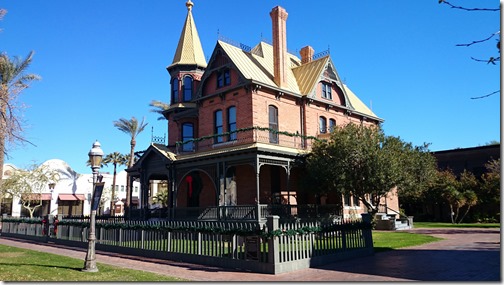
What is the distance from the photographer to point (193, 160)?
23844mm

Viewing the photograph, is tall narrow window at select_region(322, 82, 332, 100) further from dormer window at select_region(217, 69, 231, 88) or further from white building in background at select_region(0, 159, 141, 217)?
white building in background at select_region(0, 159, 141, 217)

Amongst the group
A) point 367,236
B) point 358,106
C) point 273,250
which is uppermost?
point 358,106

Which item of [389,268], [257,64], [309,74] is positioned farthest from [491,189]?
[389,268]

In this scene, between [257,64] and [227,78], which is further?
[257,64]

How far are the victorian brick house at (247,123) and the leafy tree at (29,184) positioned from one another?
69.7ft

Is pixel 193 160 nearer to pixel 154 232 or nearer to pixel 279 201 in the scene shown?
pixel 279 201

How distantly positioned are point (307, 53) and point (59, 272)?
24.7m

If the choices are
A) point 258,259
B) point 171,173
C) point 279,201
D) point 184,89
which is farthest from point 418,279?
point 184,89

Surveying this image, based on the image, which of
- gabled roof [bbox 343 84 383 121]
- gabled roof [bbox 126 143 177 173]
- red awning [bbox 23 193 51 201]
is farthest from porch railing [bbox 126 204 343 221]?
red awning [bbox 23 193 51 201]

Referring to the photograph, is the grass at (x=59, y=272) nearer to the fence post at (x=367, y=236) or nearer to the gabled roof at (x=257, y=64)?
the fence post at (x=367, y=236)

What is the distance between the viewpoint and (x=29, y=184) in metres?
44.8

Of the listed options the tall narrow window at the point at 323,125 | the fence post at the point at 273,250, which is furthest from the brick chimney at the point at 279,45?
the fence post at the point at 273,250

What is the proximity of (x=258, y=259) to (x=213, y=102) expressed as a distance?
52.4 ft

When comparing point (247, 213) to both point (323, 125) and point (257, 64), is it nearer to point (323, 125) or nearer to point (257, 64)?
point (323, 125)
